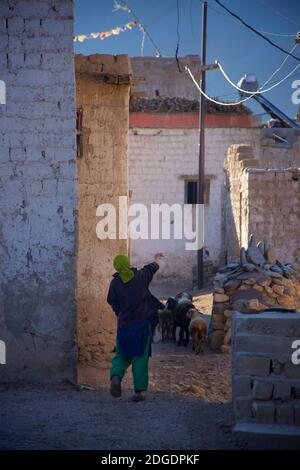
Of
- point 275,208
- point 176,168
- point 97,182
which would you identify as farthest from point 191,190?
point 97,182

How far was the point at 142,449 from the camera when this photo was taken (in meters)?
4.45

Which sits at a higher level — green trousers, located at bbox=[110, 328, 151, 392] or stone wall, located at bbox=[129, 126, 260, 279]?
stone wall, located at bbox=[129, 126, 260, 279]

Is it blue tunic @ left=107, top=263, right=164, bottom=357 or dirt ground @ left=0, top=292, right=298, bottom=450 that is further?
blue tunic @ left=107, top=263, right=164, bottom=357

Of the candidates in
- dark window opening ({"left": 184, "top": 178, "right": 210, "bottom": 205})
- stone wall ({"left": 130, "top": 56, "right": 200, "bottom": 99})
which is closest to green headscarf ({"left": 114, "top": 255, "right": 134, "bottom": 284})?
dark window opening ({"left": 184, "top": 178, "right": 210, "bottom": 205})

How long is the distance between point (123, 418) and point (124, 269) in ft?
4.49

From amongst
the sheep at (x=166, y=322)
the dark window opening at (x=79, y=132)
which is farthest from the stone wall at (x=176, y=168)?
the dark window opening at (x=79, y=132)

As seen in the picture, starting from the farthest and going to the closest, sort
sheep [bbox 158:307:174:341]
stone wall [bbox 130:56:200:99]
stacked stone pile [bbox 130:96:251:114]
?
1. stone wall [bbox 130:56:200:99]
2. stacked stone pile [bbox 130:96:251:114]
3. sheep [bbox 158:307:174:341]

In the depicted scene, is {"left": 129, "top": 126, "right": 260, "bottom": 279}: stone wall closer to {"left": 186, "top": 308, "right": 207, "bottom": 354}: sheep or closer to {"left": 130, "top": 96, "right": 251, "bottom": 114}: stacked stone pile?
{"left": 130, "top": 96, "right": 251, "bottom": 114}: stacked stone pile

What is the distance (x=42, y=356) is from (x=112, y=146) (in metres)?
2.84

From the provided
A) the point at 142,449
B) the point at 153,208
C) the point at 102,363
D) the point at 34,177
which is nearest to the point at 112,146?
the point at 34,177

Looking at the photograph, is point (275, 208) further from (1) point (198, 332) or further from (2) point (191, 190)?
(2) point (191, 190)

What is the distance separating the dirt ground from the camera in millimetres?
4551

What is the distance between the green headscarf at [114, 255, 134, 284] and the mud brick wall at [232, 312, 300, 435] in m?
1.39

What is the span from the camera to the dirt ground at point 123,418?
455cm
